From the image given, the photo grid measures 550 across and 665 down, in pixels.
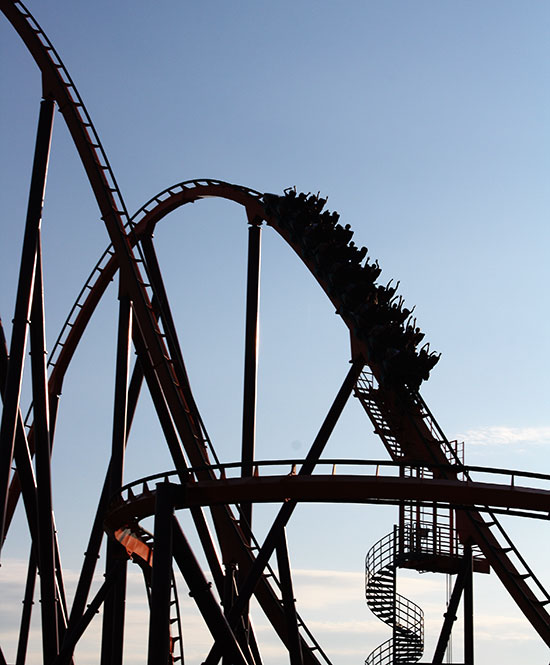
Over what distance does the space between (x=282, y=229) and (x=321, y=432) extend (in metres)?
4.73

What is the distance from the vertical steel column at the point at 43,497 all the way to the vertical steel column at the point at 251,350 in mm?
3209

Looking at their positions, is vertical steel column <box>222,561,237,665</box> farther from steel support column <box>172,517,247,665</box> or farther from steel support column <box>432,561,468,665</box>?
steel support column <box>432,561,468,665</box>

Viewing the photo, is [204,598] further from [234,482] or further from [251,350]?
[251,350]

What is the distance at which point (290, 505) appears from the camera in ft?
41.4

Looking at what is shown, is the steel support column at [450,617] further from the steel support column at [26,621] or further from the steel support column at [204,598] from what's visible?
the steel support column at [26,621]

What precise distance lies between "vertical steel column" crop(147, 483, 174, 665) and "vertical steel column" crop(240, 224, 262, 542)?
525 cm

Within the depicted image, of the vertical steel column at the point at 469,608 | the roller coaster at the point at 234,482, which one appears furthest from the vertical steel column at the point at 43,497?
the vertical steel column at the point at 469,608

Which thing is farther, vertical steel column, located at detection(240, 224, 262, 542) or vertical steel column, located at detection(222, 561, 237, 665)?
vertical steel column, located at detection(240, 224, 262, 542)

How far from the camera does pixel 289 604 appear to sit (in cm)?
1348

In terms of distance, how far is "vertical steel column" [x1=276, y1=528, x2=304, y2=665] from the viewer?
44.1ft

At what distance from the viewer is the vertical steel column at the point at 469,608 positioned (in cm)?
1426

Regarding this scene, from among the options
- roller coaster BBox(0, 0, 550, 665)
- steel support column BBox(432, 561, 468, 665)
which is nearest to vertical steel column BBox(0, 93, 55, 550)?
roller coaster BBox(0, 0, 550, 665)

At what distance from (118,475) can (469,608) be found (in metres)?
5.29

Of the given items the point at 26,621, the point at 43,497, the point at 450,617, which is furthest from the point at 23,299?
the point at 450,617
